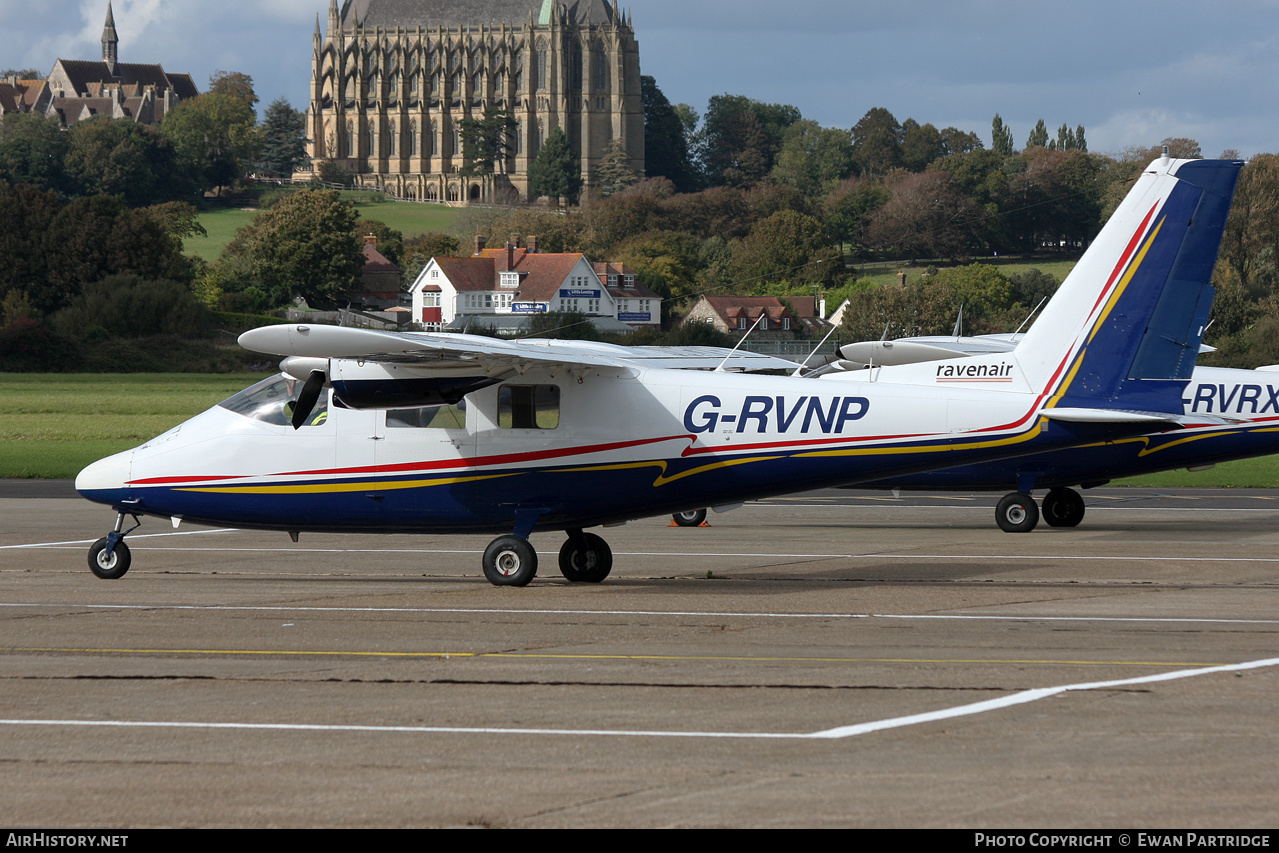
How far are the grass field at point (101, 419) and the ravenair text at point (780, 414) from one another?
20.1 meters

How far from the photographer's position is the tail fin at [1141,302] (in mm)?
18016

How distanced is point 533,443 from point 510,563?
1.43 metres

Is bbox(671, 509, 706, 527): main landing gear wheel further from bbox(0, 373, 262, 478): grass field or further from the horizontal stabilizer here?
bbox(0, 373, 262, 478): grass field

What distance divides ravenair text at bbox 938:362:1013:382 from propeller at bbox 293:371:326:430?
8.63 metres

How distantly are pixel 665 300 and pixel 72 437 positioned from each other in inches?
4398

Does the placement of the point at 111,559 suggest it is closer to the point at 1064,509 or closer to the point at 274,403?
the point at 274,403

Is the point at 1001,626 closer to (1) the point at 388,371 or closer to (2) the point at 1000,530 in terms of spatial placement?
(1) the point at 388,371

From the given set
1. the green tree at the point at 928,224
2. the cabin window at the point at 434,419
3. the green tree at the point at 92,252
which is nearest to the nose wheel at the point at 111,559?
the cabin window at the point at 434,419

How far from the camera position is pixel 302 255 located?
130 metres

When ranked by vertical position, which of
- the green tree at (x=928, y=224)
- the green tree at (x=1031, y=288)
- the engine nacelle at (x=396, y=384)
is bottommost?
the engine nacelle at (x=396, y=384)

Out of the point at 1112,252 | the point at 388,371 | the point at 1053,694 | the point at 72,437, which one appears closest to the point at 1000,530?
the point at 1112,252

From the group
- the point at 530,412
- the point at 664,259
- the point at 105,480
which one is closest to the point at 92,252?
the point at 664,259

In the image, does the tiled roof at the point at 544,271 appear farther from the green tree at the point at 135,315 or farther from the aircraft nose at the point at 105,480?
the aircraft nose at the point at 105,480

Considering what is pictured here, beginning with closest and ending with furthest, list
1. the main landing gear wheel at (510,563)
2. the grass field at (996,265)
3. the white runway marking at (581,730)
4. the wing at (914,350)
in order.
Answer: the white runway marking at (581,730), the main landing gear wheel at (510,563), the wing at (914,350), the grass field at (996,265)
